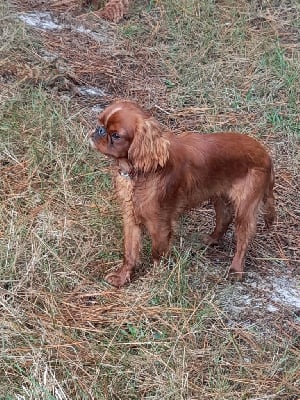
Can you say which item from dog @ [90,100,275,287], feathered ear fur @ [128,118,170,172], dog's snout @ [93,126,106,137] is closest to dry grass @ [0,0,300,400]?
dog @ [90,100,275,287]

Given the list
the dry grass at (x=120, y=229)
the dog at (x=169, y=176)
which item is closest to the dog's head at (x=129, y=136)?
the dog at (x=169, y=176)

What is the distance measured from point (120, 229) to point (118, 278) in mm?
378

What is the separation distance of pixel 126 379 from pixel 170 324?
0.41 metres

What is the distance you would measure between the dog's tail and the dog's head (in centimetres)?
83

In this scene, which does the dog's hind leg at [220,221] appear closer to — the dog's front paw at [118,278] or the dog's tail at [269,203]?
the dog's tail at [269,203]

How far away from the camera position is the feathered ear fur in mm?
Answer: 3195

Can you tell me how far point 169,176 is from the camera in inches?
135

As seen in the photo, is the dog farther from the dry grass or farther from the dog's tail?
the dry grass

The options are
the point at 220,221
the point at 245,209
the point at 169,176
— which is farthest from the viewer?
the point at 220,221

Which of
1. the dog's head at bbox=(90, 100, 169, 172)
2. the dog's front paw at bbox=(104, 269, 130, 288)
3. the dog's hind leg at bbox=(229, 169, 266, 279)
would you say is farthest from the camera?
the dog's hind leg at bbox=(229, 169, 266, 279)

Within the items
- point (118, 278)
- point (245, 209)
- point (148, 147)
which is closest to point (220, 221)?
point (245, 209)

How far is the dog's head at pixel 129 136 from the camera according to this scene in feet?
10.4

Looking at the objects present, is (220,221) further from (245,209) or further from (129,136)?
(129,136)

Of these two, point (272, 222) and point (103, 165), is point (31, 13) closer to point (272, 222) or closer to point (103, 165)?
point (103, 165)
